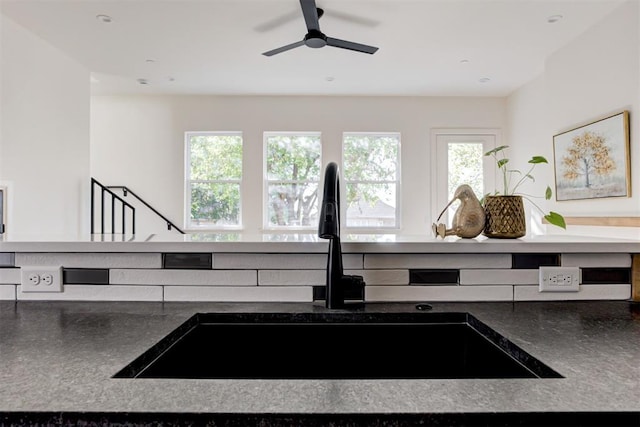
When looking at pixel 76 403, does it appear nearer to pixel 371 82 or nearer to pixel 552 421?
pixel 552 421

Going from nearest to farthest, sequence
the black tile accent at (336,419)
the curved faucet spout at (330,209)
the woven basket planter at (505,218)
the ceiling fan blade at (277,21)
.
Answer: the black tile accent at (336,419) → the curved faucet spout at (330,209) → the woven basket planter at (505,218) → the ceiling fan blade at (277,21)

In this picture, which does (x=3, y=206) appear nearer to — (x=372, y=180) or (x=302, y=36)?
(x=302, y=36)

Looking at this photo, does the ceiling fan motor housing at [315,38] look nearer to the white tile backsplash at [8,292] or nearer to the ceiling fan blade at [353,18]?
the ceiling fan blade at [353,18]

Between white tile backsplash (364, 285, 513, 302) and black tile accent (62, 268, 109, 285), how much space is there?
73cm

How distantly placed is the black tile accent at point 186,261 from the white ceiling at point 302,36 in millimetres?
2658

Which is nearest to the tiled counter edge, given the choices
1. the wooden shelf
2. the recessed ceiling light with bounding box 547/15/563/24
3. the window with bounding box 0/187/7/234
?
the wooden shelf

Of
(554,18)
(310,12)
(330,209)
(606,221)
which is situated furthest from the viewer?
(554,18)

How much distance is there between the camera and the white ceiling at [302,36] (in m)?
3.02

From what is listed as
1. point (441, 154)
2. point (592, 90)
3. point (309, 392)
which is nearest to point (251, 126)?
point (441, 154)

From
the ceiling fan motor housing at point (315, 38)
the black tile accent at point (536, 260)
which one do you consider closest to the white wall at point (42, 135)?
the ceiling fan motor housing at point (315, 38)

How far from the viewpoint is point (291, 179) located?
536 centimetres

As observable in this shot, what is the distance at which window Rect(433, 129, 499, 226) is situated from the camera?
17.6 ft

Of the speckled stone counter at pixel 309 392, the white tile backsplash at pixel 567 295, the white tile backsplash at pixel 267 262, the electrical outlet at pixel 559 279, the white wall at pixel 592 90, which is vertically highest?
the white wall at pixel 592 90

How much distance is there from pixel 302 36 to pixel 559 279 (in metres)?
3.33
